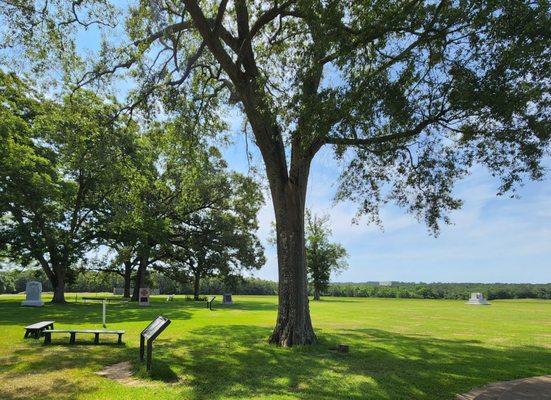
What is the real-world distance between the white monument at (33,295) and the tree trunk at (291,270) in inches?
805

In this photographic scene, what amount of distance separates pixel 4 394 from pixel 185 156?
11663mm

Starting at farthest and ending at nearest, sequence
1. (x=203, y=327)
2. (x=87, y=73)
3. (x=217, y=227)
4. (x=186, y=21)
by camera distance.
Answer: (x=217, y=227) → (x=203, y=327) → (x=87, y=73) → (x=186, y=21)

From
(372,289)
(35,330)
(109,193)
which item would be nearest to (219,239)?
(109,193)

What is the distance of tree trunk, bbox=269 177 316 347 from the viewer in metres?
11.6

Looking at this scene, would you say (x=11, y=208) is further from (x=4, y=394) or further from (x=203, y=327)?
(x=4, y=394)

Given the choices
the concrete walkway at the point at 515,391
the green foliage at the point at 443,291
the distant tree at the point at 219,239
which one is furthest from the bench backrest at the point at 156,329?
the green foliage at the point at 443,291

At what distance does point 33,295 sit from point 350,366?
2429 centimetres

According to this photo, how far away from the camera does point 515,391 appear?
667 centimetres

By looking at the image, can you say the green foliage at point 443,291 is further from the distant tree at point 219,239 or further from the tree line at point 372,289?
the distant tree at point 219,239

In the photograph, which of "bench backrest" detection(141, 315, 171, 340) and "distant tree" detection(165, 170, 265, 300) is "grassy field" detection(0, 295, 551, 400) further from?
"distant tree" detection(165, 170, 265, 300)

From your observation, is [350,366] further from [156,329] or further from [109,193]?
[109,193]

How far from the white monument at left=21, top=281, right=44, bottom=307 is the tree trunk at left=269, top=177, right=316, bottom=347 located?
20444 millimetres

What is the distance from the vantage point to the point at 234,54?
13.5 meters

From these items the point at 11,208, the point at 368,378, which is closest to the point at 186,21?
the point at 368,378
